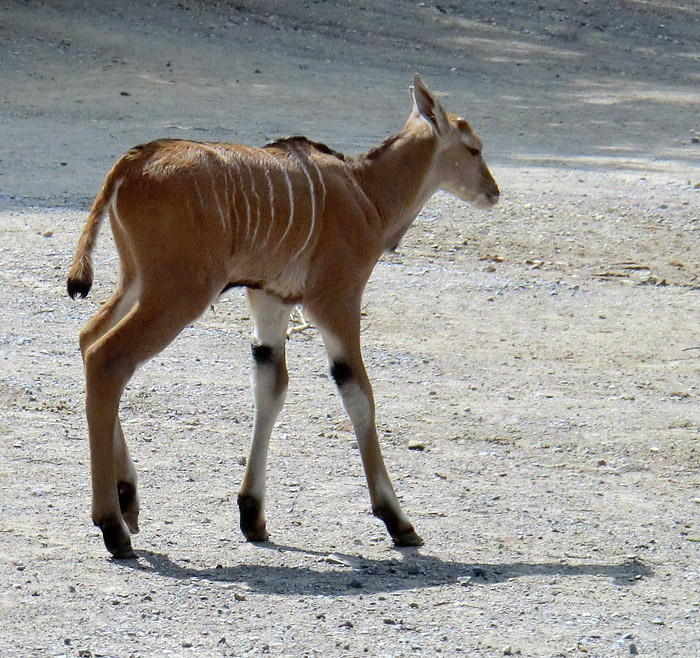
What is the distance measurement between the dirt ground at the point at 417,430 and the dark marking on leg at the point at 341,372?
24.7 inches

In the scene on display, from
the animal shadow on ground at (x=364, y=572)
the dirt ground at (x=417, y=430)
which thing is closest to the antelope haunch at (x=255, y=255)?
the animal shadow on ground at (x=364, y=572)

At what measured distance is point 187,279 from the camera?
444 cm

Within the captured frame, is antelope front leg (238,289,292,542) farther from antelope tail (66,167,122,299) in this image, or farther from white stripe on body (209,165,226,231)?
antelope tail (66,167,122,299)

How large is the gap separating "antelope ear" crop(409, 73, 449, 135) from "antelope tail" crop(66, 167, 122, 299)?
1.59 m

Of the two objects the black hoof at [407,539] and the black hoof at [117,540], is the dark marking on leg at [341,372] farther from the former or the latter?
the black hoof at [117,540]

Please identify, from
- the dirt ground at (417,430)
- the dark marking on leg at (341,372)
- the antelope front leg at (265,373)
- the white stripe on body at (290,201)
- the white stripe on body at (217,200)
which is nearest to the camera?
the dirt ground at (417,430)

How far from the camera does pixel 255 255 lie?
4.75m

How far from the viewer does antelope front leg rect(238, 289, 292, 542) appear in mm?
5012

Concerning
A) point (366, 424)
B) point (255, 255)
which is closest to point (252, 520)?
point (366, 424)

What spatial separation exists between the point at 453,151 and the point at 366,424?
143 cm

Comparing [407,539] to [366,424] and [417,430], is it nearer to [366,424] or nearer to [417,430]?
[366,424]

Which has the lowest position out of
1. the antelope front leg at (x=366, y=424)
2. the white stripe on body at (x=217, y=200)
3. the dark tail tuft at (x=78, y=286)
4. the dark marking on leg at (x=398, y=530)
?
the dark marking on leg at (x=398, y=530)

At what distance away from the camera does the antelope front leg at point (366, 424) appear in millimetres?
4887

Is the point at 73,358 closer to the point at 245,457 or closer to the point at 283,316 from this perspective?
the point at 245,457
